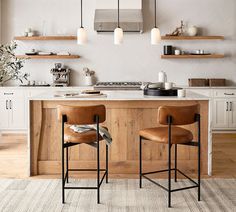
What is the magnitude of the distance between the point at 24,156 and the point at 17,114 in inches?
76.2

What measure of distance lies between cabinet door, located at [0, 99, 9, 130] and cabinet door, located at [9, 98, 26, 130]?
0.06 m

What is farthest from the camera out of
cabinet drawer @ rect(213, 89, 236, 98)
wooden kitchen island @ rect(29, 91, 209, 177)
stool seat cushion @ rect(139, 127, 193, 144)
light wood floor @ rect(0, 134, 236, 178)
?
cabinet drawer @ rect(213, 89, 236, 98)

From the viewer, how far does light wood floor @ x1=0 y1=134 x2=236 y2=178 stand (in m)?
4.43

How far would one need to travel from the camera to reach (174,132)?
3.60 meters

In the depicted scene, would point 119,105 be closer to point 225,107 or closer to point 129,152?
point 129,152

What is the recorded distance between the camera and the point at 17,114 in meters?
7.00

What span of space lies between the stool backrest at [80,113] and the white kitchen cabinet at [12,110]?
3.69 meters

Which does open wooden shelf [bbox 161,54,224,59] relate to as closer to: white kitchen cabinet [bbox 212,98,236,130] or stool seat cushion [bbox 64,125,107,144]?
white kitchen cabinet [bbox 212,98,236,130]

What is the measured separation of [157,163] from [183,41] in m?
3.65

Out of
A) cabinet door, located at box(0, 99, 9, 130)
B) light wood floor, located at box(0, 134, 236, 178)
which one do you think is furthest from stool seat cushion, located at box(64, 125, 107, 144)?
cabinet door, located at box(0, 99, 9, 130)

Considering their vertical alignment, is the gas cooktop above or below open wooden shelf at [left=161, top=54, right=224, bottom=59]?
below

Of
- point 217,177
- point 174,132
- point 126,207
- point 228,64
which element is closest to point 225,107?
point 228,64

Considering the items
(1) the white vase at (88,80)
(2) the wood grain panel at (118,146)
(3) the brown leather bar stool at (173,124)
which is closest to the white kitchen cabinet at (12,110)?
(1) the white vase at (88,80)

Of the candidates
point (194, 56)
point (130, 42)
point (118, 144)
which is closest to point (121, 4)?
point (130, 42)
